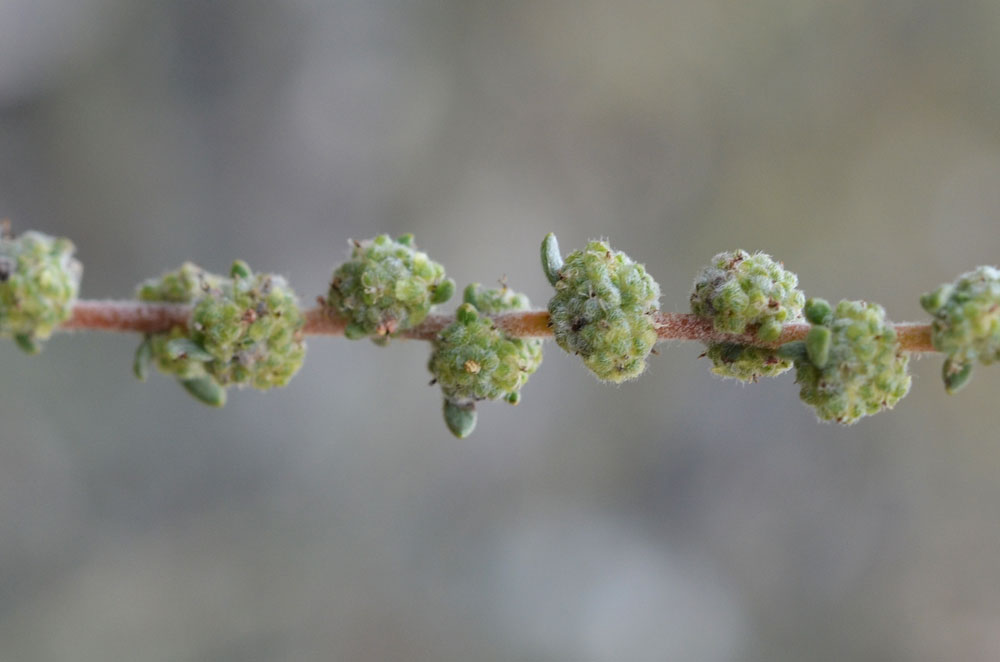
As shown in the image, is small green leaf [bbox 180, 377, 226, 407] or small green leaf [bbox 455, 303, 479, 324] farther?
small green leaf [bbox 180, 377, 226, 407]

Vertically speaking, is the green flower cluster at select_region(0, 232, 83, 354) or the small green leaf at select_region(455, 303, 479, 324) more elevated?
the small green leaf at select_region(455, 303, 479, 324)

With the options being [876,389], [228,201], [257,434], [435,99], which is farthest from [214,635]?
[876,389]

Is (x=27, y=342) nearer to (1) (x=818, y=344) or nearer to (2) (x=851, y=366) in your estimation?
(1) (x=818, y=344)

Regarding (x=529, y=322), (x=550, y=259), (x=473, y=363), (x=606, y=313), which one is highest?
(x=550, y=259)

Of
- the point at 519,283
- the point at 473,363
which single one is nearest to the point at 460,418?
the point at 473,363

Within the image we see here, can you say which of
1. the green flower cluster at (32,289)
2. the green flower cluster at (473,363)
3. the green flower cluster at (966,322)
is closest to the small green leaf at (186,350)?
the green flower cluster at (32,289)

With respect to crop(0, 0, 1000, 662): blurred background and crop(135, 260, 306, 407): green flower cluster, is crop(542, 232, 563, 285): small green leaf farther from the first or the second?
crop(0, 0, 1000, 662): blurred background

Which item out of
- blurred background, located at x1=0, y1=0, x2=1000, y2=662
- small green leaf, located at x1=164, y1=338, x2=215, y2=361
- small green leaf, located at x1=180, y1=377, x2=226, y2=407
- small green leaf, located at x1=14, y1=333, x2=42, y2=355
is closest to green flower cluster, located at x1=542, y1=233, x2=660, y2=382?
small green leaf, located at x1=164, y1=338, x2=215, y2=361

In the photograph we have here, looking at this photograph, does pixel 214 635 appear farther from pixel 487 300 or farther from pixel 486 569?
pixel 487 300
